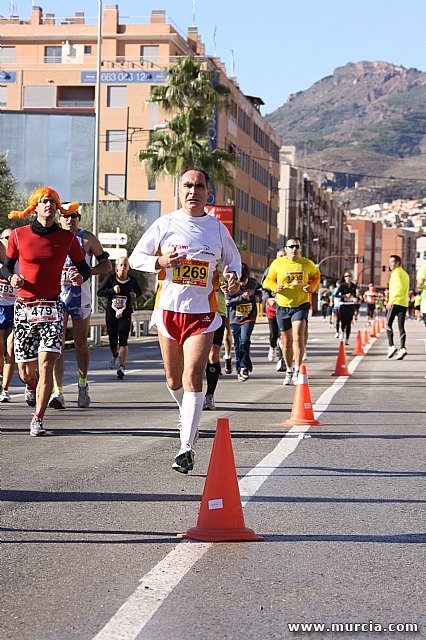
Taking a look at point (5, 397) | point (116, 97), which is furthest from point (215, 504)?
point (116, 97)

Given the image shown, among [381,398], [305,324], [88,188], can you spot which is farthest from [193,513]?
[88,188]

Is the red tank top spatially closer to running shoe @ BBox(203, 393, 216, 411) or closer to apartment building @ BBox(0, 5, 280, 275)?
running shoe @ BBox(203, 393, 216, 411)

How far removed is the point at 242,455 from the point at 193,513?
2.47 metres

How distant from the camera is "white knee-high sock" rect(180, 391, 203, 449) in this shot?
305 inches

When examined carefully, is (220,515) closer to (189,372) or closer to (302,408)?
Result: (189,372)

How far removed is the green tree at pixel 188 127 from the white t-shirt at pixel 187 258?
1532 inches

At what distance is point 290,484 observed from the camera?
7.64 metres

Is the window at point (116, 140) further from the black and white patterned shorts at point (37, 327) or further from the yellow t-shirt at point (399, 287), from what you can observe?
the black and white patterned shorts at point (37, 327)

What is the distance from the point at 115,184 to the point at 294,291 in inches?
2375

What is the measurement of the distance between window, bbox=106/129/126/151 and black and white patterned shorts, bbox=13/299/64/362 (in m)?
66.9

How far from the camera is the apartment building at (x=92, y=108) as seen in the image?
220ft

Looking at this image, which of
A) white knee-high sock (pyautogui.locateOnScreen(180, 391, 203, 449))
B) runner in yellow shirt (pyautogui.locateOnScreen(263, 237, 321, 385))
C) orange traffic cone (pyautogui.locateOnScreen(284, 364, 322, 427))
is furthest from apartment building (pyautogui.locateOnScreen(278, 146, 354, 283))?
white knee-high sock (pyautogui.locateOnScreen(180, 391, 203, 449))

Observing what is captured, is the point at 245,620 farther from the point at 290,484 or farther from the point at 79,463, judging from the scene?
the point at 79,463

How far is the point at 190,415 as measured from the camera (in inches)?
311
